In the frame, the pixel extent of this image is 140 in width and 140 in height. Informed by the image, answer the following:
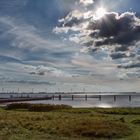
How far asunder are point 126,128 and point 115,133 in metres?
2.97

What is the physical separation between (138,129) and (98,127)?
4.84m

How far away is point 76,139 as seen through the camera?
3406 centimetres

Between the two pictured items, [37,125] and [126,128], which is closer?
[126,128]

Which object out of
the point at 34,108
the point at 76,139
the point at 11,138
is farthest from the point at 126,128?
the point at 34,108

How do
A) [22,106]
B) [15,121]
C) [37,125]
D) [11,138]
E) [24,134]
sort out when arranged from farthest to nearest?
[22,106]
[15,121]
[37,125]
[24,134]
[11,138]

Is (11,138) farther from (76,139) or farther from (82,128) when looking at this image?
(82,128)

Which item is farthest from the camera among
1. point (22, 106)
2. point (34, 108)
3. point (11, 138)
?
point (22, 106)

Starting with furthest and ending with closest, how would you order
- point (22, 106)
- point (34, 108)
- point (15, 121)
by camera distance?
point (22, 106)
point (34, 108)
point (15, 121)

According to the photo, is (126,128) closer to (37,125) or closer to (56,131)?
(56,131)

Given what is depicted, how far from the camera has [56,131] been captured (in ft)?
123

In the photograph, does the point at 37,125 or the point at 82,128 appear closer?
the point at 82,128

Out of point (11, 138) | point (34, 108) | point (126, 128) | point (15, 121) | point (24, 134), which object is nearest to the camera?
point (11, 138)

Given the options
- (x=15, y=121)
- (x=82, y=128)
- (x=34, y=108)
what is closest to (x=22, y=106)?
(x=34, y=108)

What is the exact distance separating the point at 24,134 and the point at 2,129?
3.88 metres
